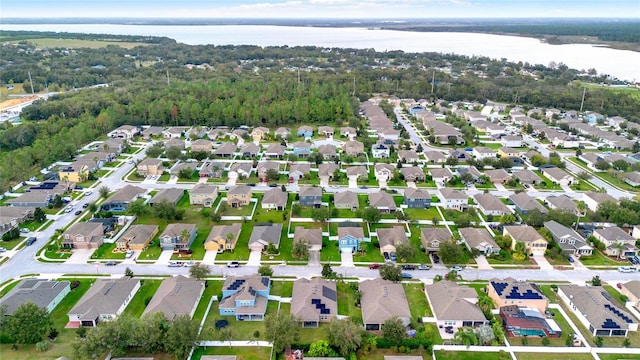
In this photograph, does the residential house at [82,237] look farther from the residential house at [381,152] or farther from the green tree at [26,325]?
the residential house at [381,152]

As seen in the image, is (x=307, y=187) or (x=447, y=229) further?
(x=307, y=187)

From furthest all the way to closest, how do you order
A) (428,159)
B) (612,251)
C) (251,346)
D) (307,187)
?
(428,159)
(307,187)
(612,251)
(251,346)

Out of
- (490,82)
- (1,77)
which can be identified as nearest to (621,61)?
(490,82)

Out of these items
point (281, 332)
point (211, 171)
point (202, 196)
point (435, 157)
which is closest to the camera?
point (281, 332)

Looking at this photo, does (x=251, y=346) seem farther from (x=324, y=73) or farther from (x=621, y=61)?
(x=621, y=61)

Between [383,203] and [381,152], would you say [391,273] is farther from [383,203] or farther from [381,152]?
[381,152]

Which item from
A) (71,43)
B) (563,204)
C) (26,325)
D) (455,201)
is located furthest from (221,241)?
(71,43)

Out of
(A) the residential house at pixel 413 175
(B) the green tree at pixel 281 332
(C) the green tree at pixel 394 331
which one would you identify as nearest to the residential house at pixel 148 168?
(A) the residential house at pixel 413 175
